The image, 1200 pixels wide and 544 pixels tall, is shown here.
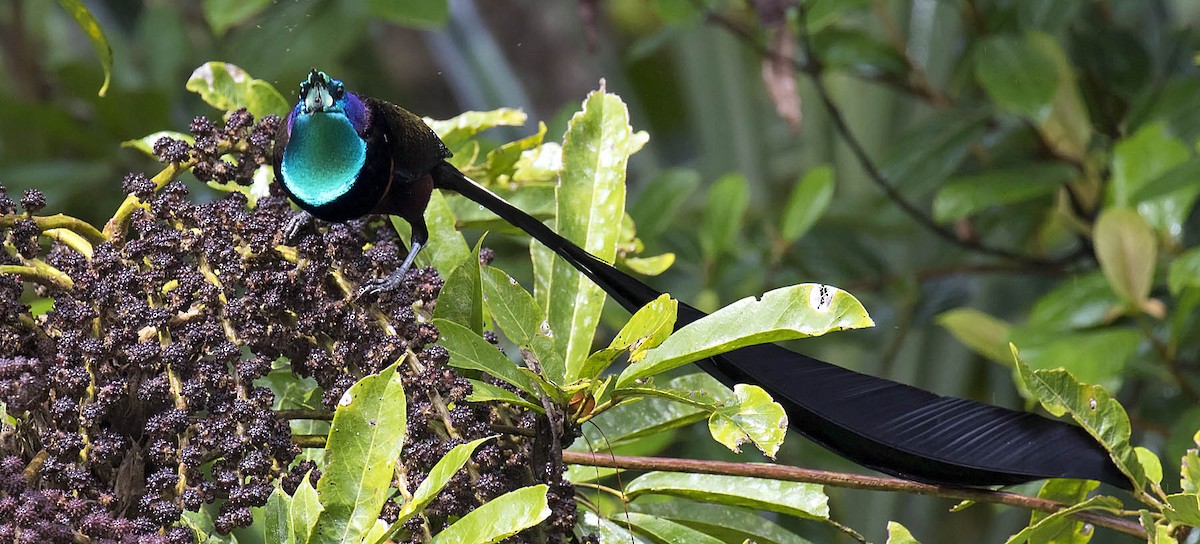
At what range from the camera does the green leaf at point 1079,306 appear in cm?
129

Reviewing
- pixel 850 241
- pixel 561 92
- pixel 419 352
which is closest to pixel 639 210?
pixel 850 241

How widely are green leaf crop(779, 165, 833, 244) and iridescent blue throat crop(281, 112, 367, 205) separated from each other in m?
0.98

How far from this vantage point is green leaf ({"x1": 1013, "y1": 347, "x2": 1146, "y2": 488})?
0.64 metres

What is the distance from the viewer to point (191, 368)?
1.75ft

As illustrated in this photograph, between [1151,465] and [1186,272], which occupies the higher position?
[1186,272]

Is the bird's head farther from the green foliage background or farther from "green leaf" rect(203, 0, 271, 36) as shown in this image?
"green leaf" rect(203, 0, 271, 36)

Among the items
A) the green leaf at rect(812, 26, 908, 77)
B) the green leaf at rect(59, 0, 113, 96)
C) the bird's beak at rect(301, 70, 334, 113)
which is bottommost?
the bird's beak at rect(301, 70, 334, 113)

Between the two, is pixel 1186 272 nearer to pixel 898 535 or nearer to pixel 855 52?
pixel 855 52

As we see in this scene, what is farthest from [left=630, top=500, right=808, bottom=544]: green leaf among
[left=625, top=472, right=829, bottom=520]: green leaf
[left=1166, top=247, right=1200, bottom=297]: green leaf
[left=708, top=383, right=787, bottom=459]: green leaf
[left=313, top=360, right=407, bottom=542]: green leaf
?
[left=1166, top=247, right=1200, bottom=297]: green leaf

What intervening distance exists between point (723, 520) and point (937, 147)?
3.11 feet

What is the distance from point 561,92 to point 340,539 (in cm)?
222

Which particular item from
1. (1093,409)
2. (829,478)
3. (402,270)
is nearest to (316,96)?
(402,270)

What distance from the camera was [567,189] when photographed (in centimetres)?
69

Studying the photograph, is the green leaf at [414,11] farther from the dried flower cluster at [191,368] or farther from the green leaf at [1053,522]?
the green leaf at [1053,522]
